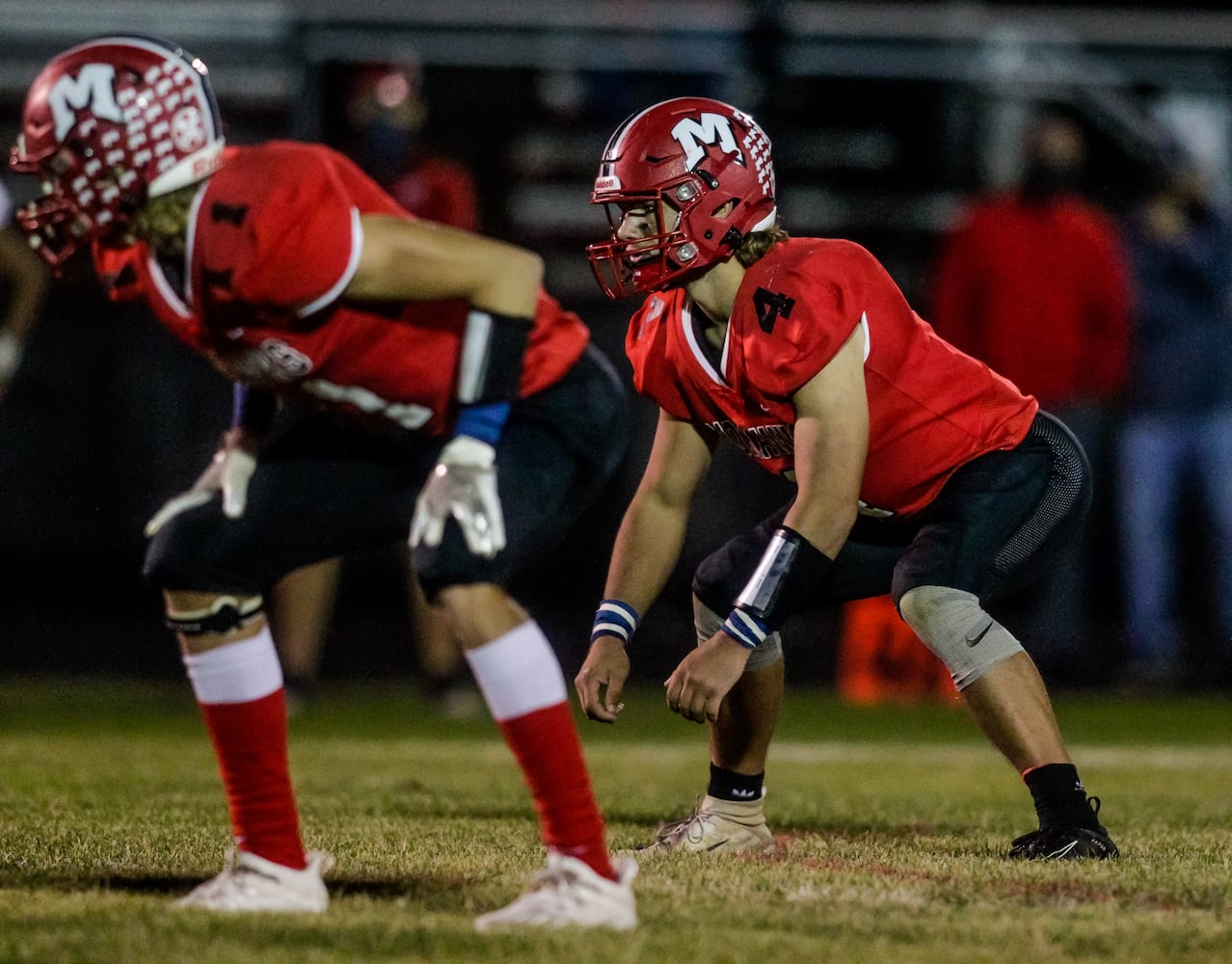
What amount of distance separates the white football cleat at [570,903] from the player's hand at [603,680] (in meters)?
0.58

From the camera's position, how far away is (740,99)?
31.6ft

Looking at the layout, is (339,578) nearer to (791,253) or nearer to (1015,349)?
(1015,349)

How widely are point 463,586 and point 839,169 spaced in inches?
270

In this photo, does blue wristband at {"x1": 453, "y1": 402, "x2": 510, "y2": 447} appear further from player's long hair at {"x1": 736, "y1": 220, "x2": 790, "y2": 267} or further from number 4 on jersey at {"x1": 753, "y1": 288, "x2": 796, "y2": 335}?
player's long hair at {"x1": 736, "y1": 220, "x2": 790, "y2": 267}

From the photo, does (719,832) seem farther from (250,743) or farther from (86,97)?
(86,97)

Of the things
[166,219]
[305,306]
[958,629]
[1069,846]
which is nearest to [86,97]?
[166,219]

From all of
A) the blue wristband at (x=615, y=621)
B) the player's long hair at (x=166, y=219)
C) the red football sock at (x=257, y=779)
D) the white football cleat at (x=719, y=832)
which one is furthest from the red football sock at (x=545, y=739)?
the white football cleat at (x=719, y=832)

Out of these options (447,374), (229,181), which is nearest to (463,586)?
(447,374)

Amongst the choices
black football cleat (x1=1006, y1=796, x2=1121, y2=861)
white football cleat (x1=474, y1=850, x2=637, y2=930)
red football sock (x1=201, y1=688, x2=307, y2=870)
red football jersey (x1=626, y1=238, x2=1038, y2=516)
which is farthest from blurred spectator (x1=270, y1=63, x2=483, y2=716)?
white football cleat (x1=474, y1=850, x2=637, y2=930)

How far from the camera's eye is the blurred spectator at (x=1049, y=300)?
8781 mm

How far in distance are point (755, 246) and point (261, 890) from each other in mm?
1791

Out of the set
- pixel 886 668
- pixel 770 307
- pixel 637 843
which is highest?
pixel 770 307

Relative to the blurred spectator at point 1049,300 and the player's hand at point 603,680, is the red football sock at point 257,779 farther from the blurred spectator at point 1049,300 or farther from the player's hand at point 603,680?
the blurred spectator at point 1049,300

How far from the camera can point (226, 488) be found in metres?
3.55
